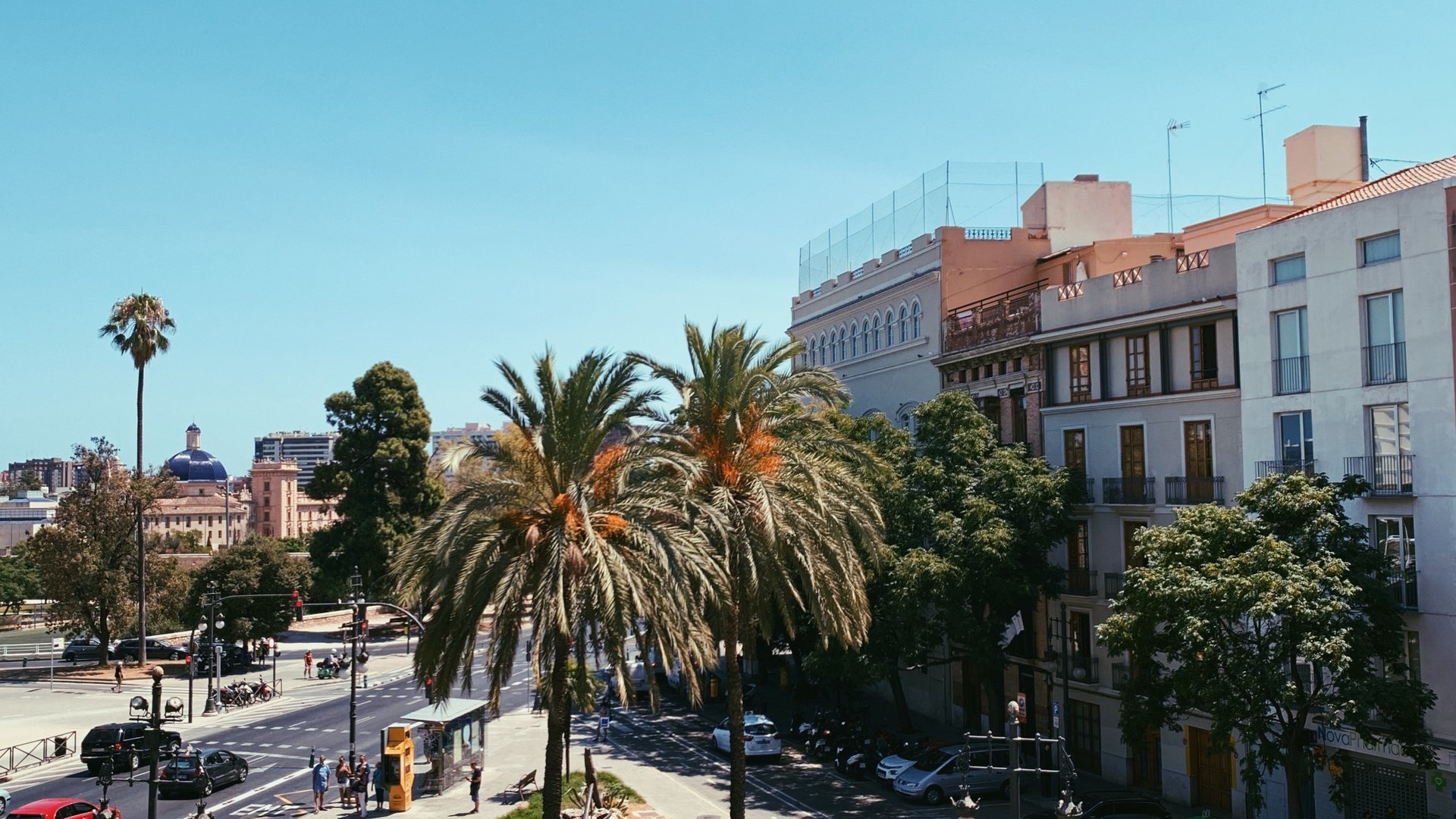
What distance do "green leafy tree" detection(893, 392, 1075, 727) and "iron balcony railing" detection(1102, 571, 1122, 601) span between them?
1.34 meters

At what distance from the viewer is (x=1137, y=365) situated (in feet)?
123

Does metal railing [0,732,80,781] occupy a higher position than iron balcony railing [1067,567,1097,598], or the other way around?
iron balcony railing [1067,567,1097,598]

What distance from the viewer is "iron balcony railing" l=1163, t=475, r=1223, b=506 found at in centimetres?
3419

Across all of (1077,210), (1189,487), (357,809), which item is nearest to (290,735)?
(357,809)

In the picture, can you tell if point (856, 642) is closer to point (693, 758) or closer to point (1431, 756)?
point (1431, 756)

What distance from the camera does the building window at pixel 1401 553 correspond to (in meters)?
27.7

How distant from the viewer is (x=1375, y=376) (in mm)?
29078

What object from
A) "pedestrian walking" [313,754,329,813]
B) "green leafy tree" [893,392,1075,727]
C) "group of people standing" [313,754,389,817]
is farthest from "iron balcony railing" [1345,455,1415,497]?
"pedestrian walking" [313,754,329,813]

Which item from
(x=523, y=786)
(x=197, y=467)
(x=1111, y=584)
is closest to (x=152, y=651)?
(x=523, y=786)

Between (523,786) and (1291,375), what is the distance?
2432cm

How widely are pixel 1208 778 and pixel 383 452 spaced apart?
56.3 metres

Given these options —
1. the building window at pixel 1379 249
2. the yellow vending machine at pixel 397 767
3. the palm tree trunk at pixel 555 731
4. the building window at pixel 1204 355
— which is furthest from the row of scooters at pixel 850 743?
the building window at pixel 1379 249

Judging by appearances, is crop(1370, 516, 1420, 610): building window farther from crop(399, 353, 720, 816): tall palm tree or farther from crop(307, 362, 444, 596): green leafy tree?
crop(307, 362, 444, 596): green leafy tree

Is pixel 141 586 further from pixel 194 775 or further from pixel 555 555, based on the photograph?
pixel 555 555
